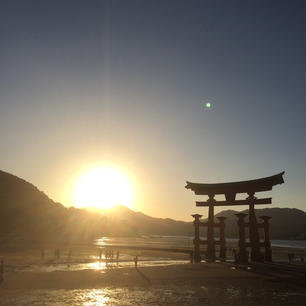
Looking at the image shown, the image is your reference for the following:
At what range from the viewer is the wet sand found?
42.8 ft

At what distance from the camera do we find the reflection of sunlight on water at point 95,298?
500 inches

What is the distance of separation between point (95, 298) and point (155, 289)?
11.0 ft

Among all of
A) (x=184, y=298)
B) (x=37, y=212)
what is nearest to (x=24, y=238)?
(x=37, y=212)

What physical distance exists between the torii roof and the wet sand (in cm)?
737

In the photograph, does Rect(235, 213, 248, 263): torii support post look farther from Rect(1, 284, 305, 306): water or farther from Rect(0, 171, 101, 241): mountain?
Rect(0, 171, 101, 241): mountain

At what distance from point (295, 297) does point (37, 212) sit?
92.6 m

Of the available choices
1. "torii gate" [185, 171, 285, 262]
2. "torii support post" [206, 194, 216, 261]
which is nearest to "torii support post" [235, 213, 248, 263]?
"torii gate" [185, 171, 285, 262]

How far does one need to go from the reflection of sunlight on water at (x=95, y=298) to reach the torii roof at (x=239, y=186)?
15.6 meters

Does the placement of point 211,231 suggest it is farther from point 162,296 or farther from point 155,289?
point 162,296

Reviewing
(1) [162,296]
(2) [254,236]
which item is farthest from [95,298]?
(2) [254,236]

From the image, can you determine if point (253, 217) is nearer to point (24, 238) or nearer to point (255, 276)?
point (255, 276)

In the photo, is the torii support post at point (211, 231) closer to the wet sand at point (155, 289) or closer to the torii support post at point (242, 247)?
the torii support post at point (242, 247)

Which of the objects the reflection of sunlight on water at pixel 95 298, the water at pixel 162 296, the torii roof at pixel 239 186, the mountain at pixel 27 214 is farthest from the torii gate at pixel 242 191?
the mountain at pixel 27 214

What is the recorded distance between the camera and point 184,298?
531 inches
